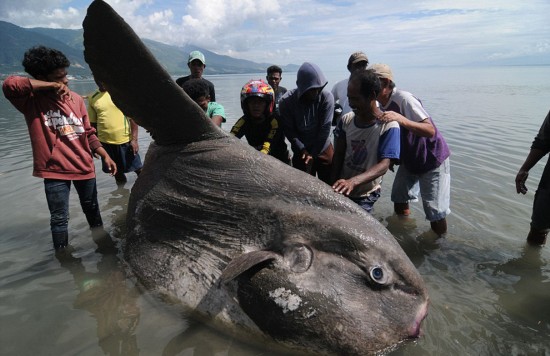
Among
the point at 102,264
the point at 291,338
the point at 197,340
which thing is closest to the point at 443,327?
the point at 291,338

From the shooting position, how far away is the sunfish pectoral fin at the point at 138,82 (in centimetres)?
272

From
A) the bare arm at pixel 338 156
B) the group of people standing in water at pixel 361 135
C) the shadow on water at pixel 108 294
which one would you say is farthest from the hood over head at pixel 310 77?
the shadow on water at pixel 108 294

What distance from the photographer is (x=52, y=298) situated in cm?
369

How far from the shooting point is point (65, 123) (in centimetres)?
409

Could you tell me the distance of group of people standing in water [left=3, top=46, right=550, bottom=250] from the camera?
373 centimetres

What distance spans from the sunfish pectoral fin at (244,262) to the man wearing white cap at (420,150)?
7.91 ft

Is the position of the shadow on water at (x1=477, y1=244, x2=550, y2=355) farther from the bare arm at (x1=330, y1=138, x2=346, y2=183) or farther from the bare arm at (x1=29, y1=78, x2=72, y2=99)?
the bare arm at (x1=29, y1=78, x2=72, y2=99)

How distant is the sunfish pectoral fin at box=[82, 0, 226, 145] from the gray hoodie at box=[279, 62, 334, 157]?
1.85 meters

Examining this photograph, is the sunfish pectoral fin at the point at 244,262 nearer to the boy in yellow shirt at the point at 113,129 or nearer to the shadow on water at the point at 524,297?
the shadow on water at the point at 524,297

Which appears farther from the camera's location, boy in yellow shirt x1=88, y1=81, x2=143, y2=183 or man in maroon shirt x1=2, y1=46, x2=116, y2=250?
boy in yellow shirt x1=88, y1=81, x2=143, y2=183

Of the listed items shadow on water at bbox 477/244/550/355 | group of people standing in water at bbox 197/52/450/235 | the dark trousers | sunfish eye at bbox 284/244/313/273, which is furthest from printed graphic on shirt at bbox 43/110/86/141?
shadow on water at bbox 477/244/550/355

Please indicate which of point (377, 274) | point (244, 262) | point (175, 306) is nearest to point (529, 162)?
point (377, 274)

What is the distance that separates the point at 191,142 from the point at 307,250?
5.21ft

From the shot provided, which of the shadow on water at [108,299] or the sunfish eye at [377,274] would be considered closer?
the sunfish eye at [377,274]
